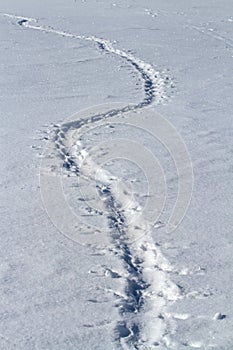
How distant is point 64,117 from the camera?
4.39 metres

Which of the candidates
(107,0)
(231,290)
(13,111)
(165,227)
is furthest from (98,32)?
(231,290)

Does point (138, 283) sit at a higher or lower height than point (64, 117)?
higher

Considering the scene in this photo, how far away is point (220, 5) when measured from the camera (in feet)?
28.9

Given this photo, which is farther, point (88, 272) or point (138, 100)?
point (138, 100)

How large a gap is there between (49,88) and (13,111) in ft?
2.04

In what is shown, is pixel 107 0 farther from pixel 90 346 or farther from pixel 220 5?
pixel 90 346

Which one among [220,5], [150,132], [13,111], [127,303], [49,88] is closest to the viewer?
[127,303]

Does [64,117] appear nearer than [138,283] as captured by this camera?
No

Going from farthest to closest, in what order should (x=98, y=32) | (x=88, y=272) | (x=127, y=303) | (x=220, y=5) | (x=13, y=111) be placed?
(x=220, y=5) → (x=98, y=32) → (x=13, y=111) → (x=88, y=272) → (x=127, y=303)

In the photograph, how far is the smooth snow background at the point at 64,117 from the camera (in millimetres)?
2293

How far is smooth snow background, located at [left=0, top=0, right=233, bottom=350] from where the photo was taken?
2.29 meters

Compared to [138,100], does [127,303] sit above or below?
above

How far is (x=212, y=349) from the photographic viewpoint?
2.12 m

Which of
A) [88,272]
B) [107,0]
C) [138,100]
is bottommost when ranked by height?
[107,0]
